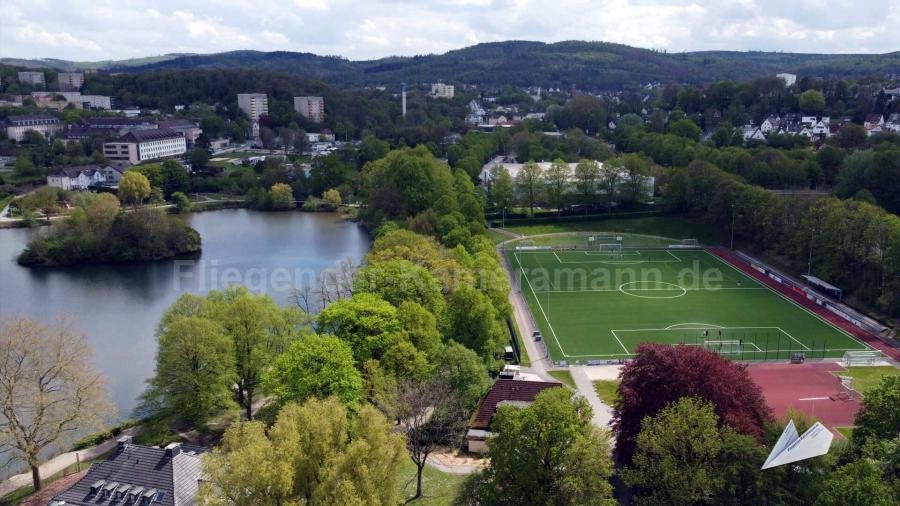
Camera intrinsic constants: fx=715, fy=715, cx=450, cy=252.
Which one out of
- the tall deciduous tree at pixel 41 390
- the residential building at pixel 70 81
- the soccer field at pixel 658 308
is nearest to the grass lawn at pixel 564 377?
the soccer field at pixel 658 308

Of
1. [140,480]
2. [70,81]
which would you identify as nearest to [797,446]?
[140,480]

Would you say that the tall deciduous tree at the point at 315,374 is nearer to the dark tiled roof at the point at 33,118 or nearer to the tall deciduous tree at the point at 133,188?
the tall deciduous tree at the point at 133,188

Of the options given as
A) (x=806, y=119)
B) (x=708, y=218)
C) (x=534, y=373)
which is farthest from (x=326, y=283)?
(x=806, y=119)

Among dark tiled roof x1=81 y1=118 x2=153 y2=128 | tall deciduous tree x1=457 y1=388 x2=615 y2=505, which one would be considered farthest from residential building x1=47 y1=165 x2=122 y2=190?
tall deciduous tree x1=457 y1=388 x2=615 y2=505

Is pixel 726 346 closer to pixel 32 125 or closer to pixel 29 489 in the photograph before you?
pixel 29 489

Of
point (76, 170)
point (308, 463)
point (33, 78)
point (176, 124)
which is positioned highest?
point (33, 78)

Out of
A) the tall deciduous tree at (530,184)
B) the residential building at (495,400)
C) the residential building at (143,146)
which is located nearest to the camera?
the residential building at (495,400)

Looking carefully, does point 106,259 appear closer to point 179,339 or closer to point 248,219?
point 248,219
